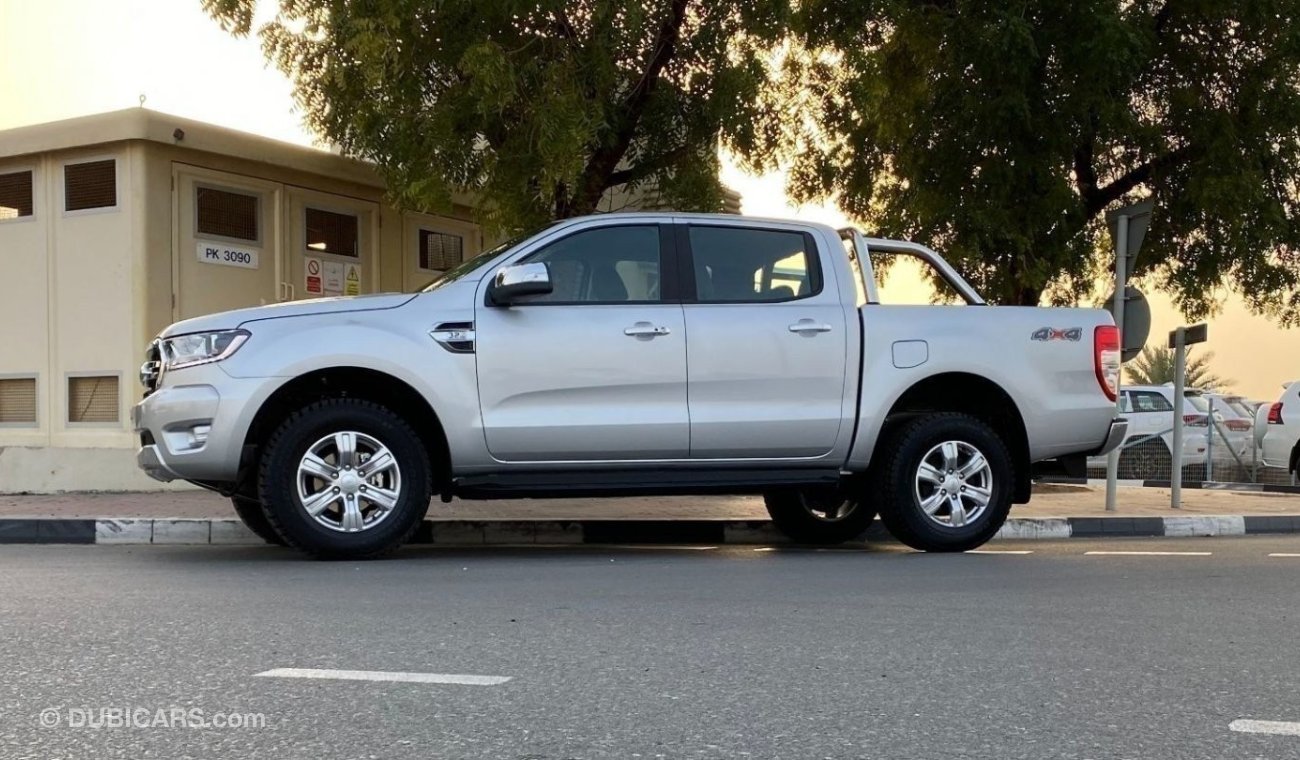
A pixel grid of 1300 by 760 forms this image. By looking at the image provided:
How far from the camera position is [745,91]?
11.0 meters

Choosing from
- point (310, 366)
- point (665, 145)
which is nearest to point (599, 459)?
point (310, 366)

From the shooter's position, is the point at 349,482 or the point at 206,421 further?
the point at 349,482

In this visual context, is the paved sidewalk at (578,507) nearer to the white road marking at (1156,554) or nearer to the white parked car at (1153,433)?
the white road marking at (1156,554)

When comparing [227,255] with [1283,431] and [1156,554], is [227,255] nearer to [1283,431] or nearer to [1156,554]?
[1156,554]

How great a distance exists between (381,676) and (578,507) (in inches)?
275

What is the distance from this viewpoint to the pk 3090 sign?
1284 cm

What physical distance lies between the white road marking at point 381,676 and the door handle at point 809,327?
4.10 m

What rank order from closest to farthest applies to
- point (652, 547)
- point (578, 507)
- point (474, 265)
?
1. point (474, 265)
2. point (652, 547)
3. point (578, 507)

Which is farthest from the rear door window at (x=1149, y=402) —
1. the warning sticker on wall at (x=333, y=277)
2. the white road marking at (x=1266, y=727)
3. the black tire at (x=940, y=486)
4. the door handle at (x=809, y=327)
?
the white road marking at (x=1266, y=727)

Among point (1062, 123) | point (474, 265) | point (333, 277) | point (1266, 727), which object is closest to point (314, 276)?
point (333, 277)

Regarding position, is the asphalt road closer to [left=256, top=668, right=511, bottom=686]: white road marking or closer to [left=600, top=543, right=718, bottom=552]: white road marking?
[left=256, top=668, right=511, bottom=686]: white road marking

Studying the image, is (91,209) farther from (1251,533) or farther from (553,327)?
(1251,533)

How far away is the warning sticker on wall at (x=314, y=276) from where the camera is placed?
13.7 meters

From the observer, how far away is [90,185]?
12656 millimetres
